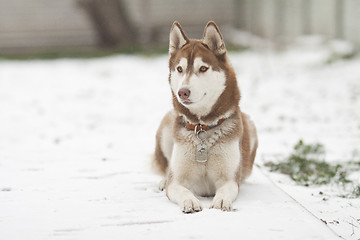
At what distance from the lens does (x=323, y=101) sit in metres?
7.23

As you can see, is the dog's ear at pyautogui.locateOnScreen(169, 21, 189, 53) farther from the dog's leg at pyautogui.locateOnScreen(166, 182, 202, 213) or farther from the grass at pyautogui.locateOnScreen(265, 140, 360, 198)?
the grass at pyautogui.locateOnScreen(265, 140, 360, 198)

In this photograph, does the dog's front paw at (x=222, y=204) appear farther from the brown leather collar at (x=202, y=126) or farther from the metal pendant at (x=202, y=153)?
the brown leather collar at (x=202, y=126)

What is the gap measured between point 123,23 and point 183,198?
11.9 m

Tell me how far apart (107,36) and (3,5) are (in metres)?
4.05

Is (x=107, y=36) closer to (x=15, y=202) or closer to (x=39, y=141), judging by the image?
(x=39, y=141)

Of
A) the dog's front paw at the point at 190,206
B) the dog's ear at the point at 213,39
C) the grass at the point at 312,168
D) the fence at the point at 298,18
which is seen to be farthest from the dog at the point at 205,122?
the fence at the point at 298,18

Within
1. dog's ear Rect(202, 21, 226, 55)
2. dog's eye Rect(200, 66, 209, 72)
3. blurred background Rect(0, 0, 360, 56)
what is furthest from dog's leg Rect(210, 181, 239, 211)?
blurred background Rect(0, 0, 360, 56)

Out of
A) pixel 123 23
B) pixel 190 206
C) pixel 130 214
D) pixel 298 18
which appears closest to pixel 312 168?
pixel 190 206

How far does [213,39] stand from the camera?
3.02 m

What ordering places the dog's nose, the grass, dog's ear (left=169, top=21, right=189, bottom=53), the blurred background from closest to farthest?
the dog's nose
dog's ear (left=169, top=21, right=189, bottom=53)
the grass
the blurred background

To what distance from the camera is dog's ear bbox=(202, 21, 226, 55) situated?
9.77 feet

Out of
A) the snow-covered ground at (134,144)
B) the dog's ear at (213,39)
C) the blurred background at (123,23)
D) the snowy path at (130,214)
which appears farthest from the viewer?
the blurred background at (123,23)

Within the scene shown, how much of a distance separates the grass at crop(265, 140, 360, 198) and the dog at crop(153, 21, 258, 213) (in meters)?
0.99

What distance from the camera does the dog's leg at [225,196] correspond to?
2710mm
